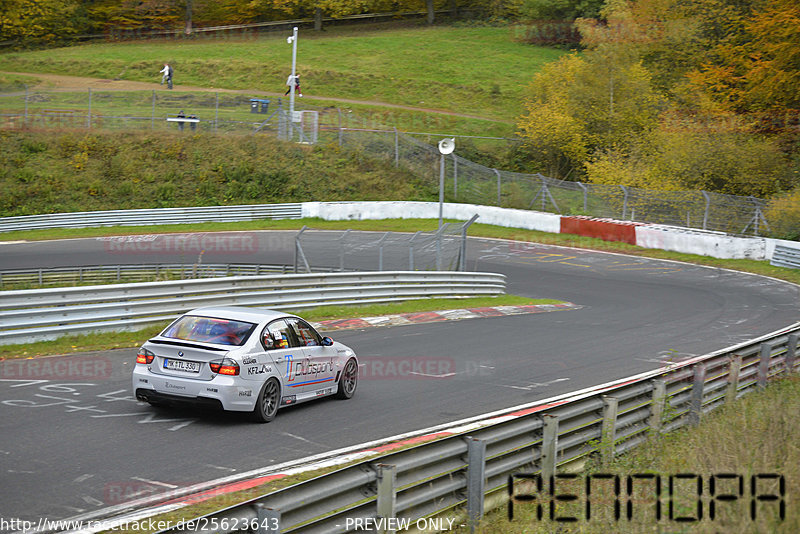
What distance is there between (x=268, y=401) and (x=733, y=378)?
6.20m

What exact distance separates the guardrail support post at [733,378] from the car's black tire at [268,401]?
235 inches

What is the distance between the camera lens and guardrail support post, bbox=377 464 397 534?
5887mm

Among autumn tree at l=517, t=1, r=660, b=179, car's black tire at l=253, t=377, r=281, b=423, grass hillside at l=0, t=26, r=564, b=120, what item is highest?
grass hillside at l=0, t=26, r=564, b=120

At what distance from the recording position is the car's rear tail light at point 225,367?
9930mm

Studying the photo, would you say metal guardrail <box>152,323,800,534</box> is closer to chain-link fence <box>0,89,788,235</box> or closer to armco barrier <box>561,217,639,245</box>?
armco barrier <box>561,217,639,245</box>

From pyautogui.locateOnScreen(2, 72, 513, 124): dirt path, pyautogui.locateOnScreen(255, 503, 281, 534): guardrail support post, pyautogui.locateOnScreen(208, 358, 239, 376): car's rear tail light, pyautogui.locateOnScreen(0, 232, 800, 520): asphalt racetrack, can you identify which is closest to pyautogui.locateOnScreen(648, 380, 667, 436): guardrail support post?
pyautogui.locateOnScreen(0, 232, 800, 520): asphalt racetrack

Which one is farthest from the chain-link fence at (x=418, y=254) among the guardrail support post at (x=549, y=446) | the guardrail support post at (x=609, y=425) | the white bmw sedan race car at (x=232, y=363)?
the guardrail support post at (x=549, y=446)

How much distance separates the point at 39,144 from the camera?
42406 millimetres

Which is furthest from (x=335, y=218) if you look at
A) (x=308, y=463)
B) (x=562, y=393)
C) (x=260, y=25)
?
(x=260, y=25)

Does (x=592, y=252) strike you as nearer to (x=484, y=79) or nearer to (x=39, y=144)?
(x=39, y=144)

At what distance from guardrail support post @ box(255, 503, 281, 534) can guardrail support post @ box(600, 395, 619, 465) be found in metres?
4.44

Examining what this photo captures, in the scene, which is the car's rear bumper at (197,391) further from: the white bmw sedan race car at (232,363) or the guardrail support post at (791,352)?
the guardrail support post at (791,352)

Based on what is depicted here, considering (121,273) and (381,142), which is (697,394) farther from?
(381,142)

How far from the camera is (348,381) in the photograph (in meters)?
12.2
